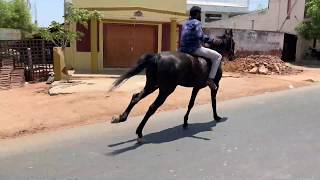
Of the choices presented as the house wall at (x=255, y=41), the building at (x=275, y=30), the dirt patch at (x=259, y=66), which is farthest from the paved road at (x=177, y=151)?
the building at (x=275, y=30)

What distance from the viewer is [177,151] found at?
269 inches

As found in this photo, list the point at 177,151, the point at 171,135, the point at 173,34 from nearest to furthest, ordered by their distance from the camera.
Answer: the point at 177,151, the point at 171,135, the point at 173,34

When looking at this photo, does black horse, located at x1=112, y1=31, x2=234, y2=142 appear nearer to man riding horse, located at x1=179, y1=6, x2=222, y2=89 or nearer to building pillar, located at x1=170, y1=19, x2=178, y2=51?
man riding horse, located at x1=179, y1=6, x2=222, y2=89

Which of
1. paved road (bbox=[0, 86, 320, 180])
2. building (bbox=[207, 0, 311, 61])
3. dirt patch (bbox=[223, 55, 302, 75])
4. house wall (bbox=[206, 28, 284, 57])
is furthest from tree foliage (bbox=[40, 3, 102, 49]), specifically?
building (bbox=[207, 0, 311, 61])

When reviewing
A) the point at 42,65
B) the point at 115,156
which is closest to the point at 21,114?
the point at 115,156

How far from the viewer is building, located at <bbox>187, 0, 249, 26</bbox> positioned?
4181 centimetres

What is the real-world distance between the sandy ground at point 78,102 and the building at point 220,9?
1039 inches

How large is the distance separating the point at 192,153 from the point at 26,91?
8986 mm

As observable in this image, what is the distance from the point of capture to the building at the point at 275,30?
989 inches

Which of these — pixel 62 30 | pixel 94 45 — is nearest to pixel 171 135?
pixel 62 30

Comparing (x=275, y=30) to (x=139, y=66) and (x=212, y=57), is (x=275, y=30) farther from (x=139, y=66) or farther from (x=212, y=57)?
(x=139, y=66)

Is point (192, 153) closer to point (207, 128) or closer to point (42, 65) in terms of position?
point (207, 128)

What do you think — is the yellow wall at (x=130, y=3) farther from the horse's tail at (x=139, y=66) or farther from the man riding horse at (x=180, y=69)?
the horse's tail at (x=139, y=66)

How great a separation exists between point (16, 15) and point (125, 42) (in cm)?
2104
